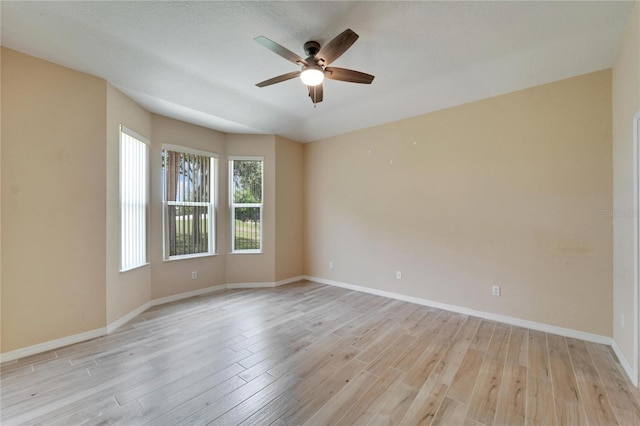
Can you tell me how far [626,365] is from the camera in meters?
2.23

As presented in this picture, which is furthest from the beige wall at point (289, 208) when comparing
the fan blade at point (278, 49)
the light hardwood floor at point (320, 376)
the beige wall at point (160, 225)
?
the fan blade at point (278, 49)

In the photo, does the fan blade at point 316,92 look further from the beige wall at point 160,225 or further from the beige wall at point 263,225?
the beige wall at point 160,225

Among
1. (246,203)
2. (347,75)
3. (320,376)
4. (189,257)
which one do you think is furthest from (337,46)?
(189,257)

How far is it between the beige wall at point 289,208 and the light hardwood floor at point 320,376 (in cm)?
193

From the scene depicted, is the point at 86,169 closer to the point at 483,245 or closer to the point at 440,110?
the point at 440,110

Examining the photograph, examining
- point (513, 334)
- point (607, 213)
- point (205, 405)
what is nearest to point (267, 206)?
point (205, 405)

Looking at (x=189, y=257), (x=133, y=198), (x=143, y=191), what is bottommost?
(x=189, y=257)

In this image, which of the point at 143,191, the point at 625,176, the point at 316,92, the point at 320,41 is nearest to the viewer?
the point at 625,176

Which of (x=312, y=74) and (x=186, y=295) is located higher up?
(x=312, y=74)

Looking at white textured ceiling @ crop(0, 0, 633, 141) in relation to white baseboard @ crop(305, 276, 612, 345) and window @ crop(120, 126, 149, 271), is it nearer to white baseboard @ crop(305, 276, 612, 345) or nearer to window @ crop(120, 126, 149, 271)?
window @ crop(120, 126, 149, 271)

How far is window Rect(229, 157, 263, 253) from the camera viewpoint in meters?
4.98

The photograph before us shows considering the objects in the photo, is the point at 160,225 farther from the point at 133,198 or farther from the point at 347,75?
the point at 347,75

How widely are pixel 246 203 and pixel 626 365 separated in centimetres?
518

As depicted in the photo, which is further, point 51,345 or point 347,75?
point 51,345
